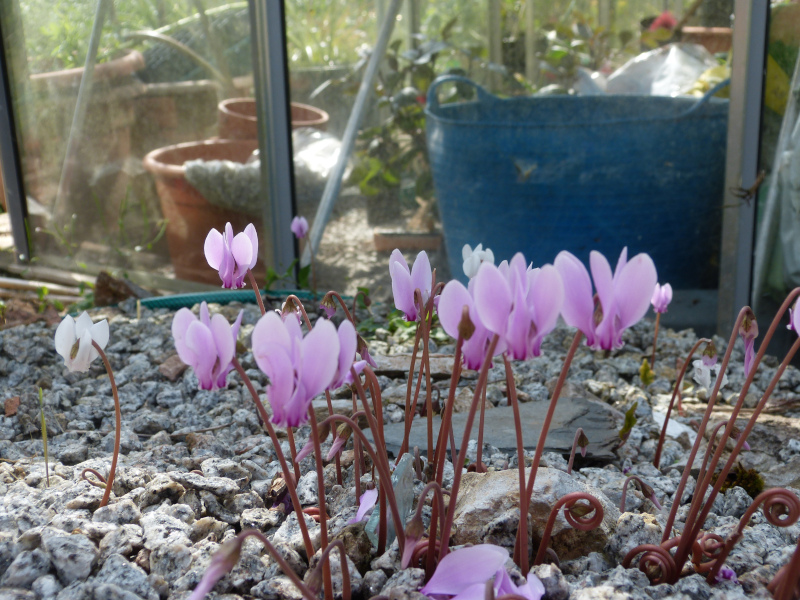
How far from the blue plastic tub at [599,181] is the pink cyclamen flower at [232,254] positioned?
226 centimetres

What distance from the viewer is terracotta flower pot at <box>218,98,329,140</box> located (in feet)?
11.7

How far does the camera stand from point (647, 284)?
805mm

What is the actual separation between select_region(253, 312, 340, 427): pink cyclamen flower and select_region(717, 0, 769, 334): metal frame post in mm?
2571

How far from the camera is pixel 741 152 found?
Answer: 2924 millimetres

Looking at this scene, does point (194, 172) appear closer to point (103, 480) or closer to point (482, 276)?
point (103, 480)

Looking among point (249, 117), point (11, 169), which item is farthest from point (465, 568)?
point (11, 169)

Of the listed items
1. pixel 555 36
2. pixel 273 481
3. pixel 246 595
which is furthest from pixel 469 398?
pixel 555 36

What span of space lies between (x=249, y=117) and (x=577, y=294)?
300cm

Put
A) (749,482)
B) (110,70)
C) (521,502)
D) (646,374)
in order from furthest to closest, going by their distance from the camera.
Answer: (110,70) < (646,374) < (749,482) < (521,502)

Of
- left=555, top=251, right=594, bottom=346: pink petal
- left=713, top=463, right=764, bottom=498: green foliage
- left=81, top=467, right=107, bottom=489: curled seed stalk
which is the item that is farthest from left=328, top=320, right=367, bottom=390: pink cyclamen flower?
left=713, top=463, right=764, bottom=498: green foliage

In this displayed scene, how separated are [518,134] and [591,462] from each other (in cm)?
185

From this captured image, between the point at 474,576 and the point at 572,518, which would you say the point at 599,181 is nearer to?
the point at 572,518

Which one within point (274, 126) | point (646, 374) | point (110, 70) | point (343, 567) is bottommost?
point (646, 374)

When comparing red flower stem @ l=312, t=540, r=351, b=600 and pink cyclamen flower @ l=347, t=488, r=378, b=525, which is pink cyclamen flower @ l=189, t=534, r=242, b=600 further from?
pink cyclamen flower @ l=347, t=488, r=378, b=525
